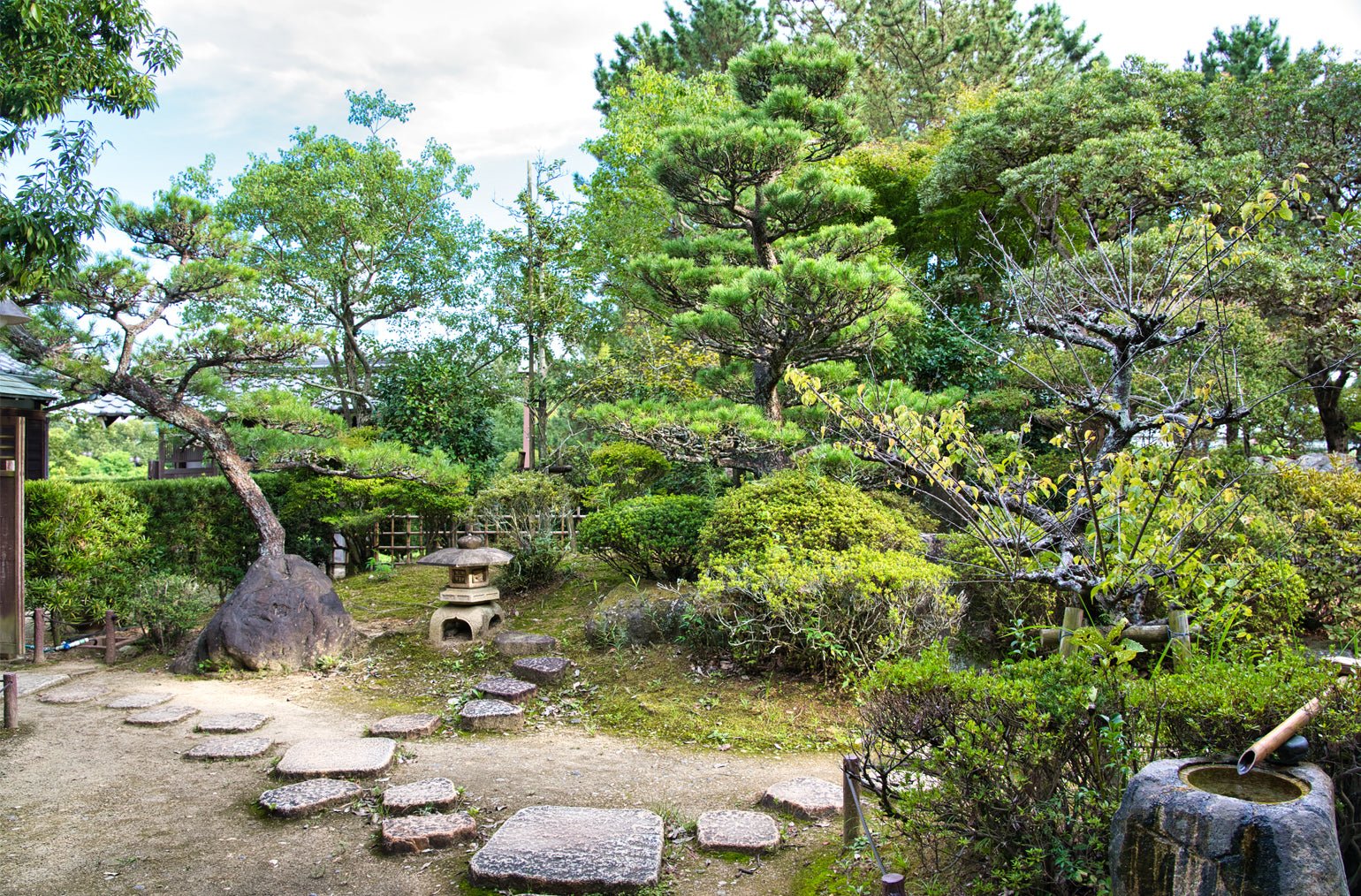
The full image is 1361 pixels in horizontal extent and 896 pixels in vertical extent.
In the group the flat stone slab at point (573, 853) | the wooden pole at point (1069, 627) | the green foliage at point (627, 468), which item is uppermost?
the green foliage at point (627, 468)

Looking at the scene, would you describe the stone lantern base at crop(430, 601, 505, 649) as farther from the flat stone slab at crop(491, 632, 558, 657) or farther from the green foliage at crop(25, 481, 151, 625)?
the green foliage at crop(25, 481, 151, 625)

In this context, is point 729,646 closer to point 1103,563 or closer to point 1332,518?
point 1103,563

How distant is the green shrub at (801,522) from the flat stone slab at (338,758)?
2.78 metres

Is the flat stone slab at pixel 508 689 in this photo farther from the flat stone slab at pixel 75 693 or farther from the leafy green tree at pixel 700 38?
the leafy green tree at pixel 700 38

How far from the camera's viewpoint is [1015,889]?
2451 mm

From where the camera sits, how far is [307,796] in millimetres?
4117

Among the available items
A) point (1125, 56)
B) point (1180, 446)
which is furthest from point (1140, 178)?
point (1180, 446)

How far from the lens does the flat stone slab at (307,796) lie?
13.1 ft

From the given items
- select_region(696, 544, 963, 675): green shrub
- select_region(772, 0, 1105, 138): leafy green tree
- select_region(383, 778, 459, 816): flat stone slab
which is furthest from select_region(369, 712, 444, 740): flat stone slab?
select_region(772, 0, 1105, 138): leafy green tree

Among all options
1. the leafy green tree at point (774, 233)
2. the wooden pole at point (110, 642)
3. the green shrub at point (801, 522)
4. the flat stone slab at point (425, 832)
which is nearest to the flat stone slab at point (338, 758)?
the flat stone slab at point (425, 832)

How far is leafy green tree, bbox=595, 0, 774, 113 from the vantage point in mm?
18641

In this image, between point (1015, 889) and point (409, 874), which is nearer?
point (1015, 889)

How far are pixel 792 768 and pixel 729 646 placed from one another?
1.61 m

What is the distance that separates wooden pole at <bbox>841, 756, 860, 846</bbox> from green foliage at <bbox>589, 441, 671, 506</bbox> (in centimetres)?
617
